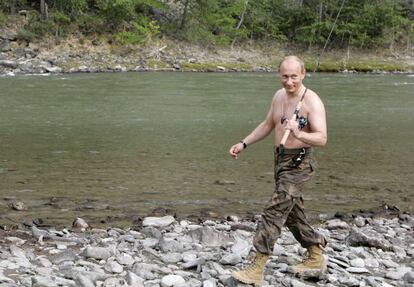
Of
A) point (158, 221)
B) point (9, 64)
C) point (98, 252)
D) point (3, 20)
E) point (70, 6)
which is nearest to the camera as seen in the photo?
point (98, 252)

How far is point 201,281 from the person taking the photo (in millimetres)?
5289

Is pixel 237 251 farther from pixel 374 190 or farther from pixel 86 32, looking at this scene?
pixel 86 32

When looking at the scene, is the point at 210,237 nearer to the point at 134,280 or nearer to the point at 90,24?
the point at 134,280

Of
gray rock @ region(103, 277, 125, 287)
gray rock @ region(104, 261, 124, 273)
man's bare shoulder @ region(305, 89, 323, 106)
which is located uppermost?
man's bare shoulder @ region(305, 89, 323, 106)

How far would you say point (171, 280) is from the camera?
5.23m

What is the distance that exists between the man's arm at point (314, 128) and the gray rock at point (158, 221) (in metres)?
3.18

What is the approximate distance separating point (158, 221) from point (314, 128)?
3.36 meters

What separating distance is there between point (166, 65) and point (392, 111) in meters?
24.2

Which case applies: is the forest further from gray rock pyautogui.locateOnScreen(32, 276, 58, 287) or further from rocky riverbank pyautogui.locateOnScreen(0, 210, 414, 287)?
gray rock pyautogui.locateOnScreen(32, 276, 58, 287)

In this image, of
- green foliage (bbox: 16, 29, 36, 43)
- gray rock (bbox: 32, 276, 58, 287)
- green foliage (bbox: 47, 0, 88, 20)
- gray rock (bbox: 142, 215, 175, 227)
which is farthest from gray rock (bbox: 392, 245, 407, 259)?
green foliage (bbox: 47, 0, 88, 20)

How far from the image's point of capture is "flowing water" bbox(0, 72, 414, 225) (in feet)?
30.6

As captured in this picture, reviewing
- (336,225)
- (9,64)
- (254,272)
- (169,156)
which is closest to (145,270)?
(254,272)

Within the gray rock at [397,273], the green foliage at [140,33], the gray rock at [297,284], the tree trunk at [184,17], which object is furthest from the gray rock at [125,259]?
the tree trunk at [184,17]

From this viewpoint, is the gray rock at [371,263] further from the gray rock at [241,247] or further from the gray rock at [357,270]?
the gray rock at [241,247]
